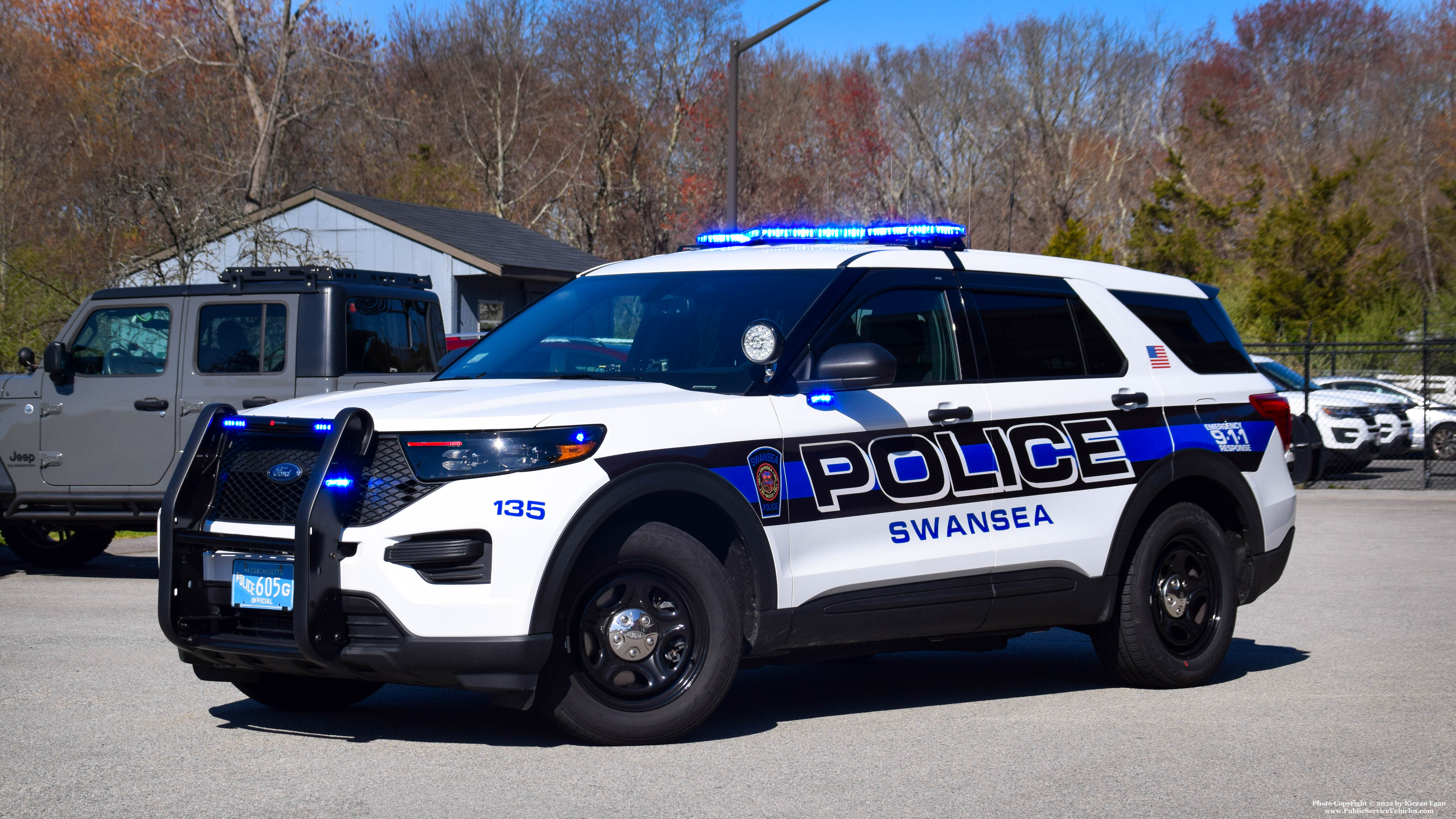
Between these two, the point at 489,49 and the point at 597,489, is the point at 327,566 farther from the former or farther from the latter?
the point at 489,49

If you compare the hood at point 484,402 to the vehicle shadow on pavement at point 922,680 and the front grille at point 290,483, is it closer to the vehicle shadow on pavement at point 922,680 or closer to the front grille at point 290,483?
the front grille at point 290,483

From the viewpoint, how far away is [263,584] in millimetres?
5293

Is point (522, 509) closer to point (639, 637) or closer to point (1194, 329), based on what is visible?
point (639, 637)

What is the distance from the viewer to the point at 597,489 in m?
5.21

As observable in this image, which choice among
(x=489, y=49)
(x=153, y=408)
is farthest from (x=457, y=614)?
(x=489, y=49)

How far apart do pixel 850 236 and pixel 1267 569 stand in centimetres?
286

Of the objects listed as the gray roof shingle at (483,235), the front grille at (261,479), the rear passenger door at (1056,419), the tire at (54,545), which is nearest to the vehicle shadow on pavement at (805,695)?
the rear passenger door at (1056,419)

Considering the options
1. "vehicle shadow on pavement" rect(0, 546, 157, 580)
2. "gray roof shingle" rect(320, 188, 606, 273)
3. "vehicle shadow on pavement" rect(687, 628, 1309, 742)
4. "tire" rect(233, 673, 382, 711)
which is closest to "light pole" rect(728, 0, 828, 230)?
"gray roof shingle" rect(320, 188, 606, 273)

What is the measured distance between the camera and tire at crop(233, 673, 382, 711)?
20.2 ft

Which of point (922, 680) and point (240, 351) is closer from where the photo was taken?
point (922, 680)

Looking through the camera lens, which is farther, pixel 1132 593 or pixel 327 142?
pixel 327 142

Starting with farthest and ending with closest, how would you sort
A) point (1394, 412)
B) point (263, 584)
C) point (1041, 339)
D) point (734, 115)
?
point (1394, 412) < point (734, 115) < point (1041, 339) < point (263, 584)

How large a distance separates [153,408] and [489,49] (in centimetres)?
4298

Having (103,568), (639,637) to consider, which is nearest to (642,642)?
(639,637)
